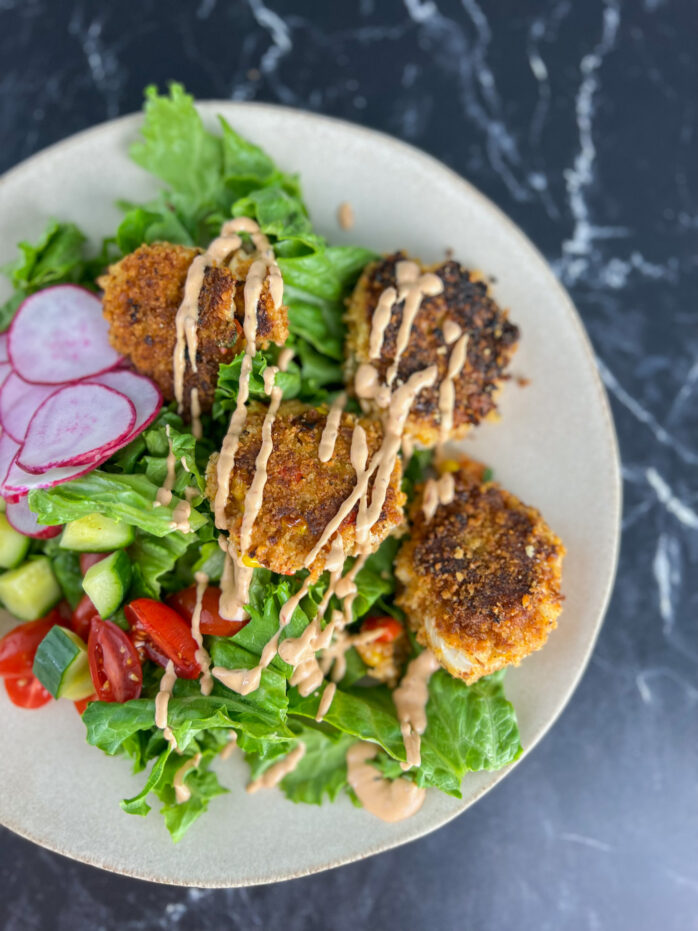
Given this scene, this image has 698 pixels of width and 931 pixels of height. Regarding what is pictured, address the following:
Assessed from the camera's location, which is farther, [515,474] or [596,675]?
[596,675]

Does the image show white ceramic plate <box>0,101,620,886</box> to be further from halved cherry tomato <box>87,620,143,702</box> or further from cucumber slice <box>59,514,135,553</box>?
cucumber slice <box>59,514,135,553</box>

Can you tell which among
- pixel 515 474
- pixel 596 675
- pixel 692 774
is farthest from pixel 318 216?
pixel 692 774

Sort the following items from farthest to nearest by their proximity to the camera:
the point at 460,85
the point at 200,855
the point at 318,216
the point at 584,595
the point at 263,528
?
the point at 460,85, the point at 318,216, the point at 584,595, the point at 200,855, the point at 263,528

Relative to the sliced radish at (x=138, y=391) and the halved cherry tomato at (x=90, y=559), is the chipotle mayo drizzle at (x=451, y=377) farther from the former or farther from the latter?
the halved cherry tomato at (x=90, y=559)

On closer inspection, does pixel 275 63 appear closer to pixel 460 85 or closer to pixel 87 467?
pixel 460 85

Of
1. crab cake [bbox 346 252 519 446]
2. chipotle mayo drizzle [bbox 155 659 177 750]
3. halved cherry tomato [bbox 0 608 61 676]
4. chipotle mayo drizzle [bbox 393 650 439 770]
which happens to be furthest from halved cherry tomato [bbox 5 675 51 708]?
crab cake [bbox 346 252 519 446]

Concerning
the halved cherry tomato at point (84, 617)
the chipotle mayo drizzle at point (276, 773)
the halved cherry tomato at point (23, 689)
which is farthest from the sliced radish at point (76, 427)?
the chipotle mayo drizzle at point (276, 773)

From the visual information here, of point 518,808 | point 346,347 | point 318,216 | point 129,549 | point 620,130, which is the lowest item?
point 518,808
